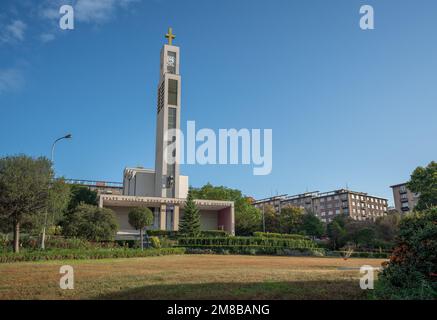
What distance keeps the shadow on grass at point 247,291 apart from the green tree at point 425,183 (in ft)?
122

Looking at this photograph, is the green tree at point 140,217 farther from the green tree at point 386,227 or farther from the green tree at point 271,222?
the green tree at point 271,222

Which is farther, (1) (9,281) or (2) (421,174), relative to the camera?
(2) (421,174)

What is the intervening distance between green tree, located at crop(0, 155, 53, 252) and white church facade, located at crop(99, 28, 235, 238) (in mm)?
30041

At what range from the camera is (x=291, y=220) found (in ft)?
228

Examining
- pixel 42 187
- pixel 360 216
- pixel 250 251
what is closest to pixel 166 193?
pixel 250 251

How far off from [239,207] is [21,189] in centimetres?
5179

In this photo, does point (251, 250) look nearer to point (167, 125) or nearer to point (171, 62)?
point (167, 125)

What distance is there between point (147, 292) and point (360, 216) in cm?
11172

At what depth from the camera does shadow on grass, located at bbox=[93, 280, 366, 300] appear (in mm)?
7059

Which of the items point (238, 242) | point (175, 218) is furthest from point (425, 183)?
point (175, 218)

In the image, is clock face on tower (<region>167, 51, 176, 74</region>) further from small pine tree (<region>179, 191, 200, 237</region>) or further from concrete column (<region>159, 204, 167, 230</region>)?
small pine tree (<region>179, 191, 200, 237</region>)

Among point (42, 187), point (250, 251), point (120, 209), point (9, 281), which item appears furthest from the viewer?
point (120, 209)
